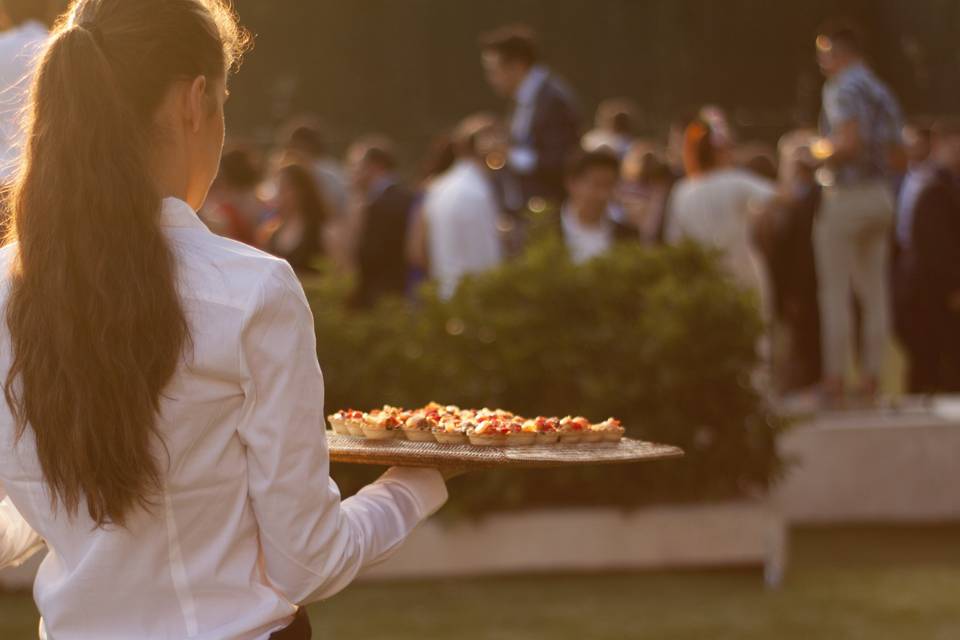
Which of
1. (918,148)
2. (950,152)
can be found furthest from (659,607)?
(918,148)

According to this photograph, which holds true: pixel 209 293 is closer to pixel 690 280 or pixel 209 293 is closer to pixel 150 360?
pixel 150 360

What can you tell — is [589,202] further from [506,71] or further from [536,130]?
[506,71]

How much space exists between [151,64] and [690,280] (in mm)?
5161

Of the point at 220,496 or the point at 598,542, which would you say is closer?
the point at 220,496

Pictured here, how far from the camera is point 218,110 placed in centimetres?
230

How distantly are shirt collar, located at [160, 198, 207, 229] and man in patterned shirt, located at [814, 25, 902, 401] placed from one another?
279 inches

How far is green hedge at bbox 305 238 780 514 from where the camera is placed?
693cm

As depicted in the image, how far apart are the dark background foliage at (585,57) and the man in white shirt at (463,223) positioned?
8326 millimetres

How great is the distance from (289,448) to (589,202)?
6.41 m

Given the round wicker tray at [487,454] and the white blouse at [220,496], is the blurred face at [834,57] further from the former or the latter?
the white blouse at [220,496]

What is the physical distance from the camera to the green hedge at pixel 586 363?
693 cm

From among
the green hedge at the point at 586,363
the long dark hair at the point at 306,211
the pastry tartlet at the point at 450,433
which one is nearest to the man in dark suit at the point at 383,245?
the long dark hair at the point at 306,211

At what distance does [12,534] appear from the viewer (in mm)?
2492

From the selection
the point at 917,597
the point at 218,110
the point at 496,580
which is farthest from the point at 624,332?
the point at 218,110
